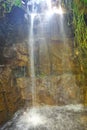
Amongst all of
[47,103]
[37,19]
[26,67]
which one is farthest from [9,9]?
[47,103]

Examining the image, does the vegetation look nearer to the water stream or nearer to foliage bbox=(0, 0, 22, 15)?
foliage bbox=(0, 0, 22, 15)

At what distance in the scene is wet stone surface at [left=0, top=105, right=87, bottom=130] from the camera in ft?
22.0

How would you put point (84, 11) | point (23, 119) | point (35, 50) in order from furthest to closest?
point (35, 50)
point (84, 11)
point (23, 119)

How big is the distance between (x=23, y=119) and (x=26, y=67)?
82.3 inches

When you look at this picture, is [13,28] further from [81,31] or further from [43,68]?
[81,31]

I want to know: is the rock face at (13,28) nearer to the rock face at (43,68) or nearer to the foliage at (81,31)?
the rock face at (43,68)

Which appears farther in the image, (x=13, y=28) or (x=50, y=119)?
(x=13, y=28)

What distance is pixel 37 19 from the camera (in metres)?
9.18

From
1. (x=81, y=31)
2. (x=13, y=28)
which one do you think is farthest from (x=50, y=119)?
(x=13, y=28)

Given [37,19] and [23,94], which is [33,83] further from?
[37,19]

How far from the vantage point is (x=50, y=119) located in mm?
7266

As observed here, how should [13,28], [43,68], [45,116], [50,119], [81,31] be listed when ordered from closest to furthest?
[50,119] → [45,116] → [81,31] → [43,68] → [13,28]

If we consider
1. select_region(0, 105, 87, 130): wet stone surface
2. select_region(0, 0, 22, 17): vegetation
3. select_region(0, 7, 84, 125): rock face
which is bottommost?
select_region(0, 105, 87, 130): wet stone surface

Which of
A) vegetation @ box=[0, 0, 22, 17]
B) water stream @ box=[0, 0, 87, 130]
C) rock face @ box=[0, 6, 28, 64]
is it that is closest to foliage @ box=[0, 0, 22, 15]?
vegetation @ box=[0, 0, 22, 17]
